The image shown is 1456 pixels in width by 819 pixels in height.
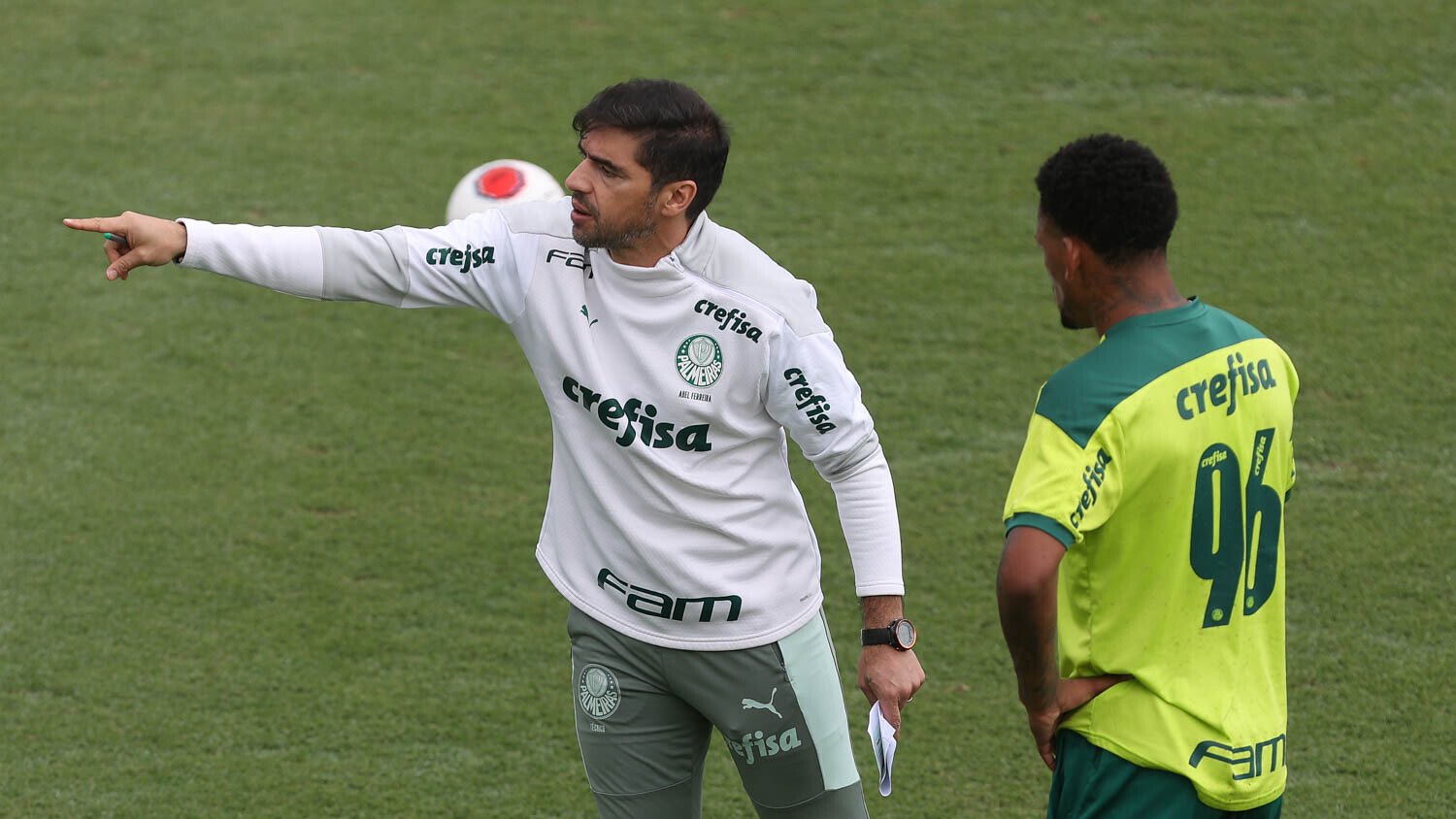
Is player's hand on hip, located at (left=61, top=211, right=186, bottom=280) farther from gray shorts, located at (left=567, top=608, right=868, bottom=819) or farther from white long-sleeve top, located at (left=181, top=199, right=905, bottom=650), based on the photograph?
gray shorts, located at (left=567, top=608, right=868, bottom=819)

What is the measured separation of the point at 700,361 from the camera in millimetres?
3297

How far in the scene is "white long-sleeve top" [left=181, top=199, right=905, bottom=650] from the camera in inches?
130

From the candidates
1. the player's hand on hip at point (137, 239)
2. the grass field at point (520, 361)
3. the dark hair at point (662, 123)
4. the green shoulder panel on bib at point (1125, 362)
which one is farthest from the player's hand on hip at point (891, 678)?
the player's hand on hip at point (137, 239)

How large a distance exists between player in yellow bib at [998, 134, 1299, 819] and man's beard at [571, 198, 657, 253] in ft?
2.74

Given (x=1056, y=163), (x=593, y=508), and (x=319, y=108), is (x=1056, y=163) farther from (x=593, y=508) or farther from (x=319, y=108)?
(x=319, y=108)

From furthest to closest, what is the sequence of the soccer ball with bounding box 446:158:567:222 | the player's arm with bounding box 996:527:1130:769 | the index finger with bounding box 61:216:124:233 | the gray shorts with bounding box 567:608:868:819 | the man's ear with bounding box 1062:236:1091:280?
the soccer ball with bounding box 446:158:567:222 → the gray shorts with bounding box 567:608:868:819 → the index finger with bounding box 61:216:124:233 → the man's ear with bounding box 1062:236:1091:280 → the player's arm with bounding box 996:527:1130:769

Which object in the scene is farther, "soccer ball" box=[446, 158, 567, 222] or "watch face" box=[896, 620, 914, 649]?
"soccer ball" box=[446, 158, 567, 222]

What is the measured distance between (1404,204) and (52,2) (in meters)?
8.05

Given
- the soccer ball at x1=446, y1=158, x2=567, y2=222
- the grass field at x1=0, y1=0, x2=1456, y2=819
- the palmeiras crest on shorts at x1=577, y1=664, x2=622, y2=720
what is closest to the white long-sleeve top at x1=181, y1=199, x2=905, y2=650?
the palmeiras crest on shorts at x1=577, y1=664, x2=622, y2=720

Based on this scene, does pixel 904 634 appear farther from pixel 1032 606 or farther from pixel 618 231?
pixel 618 231

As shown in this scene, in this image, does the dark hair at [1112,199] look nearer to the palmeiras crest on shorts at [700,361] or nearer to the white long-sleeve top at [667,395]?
the white long-sleeve top at [667,395]

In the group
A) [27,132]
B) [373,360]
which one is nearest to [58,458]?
[373,360]

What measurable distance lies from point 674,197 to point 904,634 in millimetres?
1013

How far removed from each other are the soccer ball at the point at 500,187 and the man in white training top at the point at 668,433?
5.70ft
